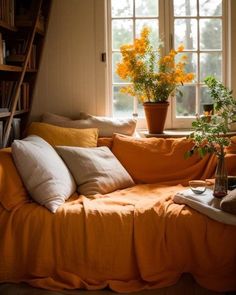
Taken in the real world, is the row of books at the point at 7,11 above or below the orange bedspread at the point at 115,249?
above

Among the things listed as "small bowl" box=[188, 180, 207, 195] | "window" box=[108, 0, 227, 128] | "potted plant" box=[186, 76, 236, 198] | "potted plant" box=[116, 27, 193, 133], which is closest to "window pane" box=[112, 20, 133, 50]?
"window" box=[108, 0, 227, 128]

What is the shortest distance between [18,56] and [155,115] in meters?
1.14

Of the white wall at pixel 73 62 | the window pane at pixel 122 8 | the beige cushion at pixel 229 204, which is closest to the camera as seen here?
the beige cushion at pixel 229 204

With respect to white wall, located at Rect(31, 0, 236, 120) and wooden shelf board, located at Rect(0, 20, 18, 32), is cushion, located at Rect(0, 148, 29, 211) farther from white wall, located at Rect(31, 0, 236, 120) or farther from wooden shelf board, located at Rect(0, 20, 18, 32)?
white wall, located at Rect(31, 0, 236, 120)

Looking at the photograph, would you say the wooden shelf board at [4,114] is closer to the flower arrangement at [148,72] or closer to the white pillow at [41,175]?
the white pillow at [41,175]

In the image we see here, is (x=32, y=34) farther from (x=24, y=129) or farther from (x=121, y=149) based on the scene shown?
(x=121, y=149)

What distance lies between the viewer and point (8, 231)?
85.0 inches

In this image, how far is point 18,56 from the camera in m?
3.03

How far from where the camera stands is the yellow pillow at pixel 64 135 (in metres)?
2.95

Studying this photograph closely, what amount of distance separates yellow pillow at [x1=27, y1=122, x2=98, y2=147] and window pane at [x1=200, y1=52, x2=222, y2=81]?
121 cm

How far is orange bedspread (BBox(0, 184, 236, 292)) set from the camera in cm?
211

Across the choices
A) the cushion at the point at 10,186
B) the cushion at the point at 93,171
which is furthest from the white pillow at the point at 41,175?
the cushion at the point at 93,171

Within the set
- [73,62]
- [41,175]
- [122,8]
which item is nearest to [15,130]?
[73,62]

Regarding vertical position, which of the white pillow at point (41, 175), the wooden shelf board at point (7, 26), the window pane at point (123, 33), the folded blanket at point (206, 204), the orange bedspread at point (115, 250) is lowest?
the orange bedspread at point (115, 250)
